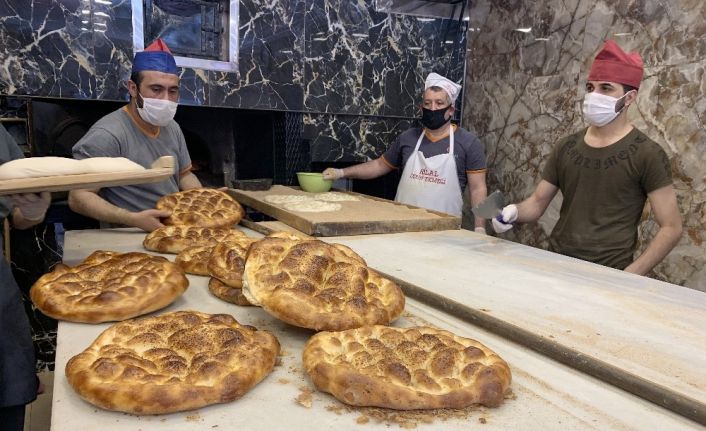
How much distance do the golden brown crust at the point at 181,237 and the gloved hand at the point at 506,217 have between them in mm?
1532

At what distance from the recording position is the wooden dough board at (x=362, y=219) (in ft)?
8.93

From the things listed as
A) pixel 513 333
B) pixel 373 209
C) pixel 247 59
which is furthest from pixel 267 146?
pixel 513 333

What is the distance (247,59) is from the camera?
4.85 meters

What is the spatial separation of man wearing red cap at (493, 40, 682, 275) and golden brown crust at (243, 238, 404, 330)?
1.66 meters

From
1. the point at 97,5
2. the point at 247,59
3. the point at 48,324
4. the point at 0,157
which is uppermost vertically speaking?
the point at 97,5

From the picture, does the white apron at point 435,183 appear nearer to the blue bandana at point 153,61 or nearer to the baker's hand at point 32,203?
the blue bandana at point 153,61

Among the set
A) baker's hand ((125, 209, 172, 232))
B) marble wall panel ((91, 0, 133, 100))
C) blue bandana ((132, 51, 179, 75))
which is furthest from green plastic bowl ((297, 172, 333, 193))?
marble wall panel ((91, 0, 133, 100))

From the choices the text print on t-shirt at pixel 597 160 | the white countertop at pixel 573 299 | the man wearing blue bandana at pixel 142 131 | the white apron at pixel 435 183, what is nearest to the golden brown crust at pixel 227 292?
the white countertop at pixel 573 299

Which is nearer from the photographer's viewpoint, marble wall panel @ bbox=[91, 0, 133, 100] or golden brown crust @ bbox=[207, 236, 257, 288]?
golden brown crust @ bbox=[207, 236, 257, 288]

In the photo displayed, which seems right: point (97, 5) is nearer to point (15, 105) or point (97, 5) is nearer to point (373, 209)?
point (15, 105)

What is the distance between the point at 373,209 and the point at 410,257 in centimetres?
99

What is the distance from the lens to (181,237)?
7.47ft

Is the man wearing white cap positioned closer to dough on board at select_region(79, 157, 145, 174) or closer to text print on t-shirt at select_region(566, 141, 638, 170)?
text print on t-shirt at select_region(566, 141, 638, 170)

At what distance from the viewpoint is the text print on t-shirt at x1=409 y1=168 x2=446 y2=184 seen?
14.2ft
